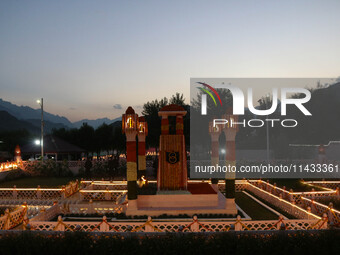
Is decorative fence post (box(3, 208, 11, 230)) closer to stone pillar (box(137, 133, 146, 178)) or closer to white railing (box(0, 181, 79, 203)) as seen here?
white railing (box(0, 181, 79, 203))

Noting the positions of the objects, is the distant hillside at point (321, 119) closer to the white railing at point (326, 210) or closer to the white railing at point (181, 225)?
the white railing at point (326, 210)

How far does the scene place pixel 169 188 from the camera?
14.0m

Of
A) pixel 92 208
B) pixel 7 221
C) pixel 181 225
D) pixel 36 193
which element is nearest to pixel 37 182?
pixel 36 193

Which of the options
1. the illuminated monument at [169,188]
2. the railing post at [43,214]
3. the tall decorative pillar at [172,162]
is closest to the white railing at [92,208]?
the illuminated monument at [169,188]

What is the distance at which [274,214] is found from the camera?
44.3 ft

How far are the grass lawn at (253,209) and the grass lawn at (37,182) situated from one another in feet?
49.5

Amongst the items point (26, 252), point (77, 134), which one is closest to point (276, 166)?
point (26, 252)

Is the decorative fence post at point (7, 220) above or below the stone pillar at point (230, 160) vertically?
below

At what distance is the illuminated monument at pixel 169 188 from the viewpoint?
41.5ft

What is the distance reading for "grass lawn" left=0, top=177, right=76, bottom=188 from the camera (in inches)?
919

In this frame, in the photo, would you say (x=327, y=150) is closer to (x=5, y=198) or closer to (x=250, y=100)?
(x=250, y=100)

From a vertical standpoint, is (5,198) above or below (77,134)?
below

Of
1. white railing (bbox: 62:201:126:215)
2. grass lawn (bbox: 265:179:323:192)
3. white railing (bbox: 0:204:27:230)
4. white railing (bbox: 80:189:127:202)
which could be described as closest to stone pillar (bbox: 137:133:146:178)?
white railing (bbox: 80:189:127:202)

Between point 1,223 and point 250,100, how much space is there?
56.9 ft
